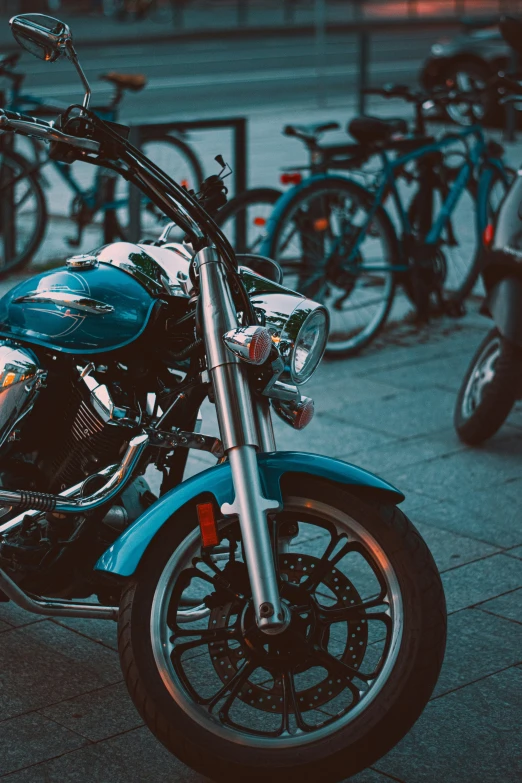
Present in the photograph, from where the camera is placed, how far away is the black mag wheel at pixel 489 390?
5.02 meters

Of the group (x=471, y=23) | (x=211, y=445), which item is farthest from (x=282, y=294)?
(x=471, y=23)

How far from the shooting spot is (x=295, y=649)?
2.65 m

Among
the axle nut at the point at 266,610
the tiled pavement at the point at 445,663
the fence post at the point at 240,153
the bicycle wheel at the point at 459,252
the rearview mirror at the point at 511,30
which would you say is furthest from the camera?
the fence post at the point at 240,153

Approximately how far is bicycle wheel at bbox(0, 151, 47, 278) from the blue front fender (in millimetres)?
5734

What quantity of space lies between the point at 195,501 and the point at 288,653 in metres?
0.38

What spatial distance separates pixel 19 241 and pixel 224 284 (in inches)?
245

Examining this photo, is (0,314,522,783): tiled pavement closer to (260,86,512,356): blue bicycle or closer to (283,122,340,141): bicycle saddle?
(260,86,512,356): blue bicycle

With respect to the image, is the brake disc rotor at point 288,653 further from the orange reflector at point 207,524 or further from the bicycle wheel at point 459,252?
the bicycle wheel at point 459,252

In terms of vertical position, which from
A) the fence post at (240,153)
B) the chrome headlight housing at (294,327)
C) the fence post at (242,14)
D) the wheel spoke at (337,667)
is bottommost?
the fence post at (242,14)

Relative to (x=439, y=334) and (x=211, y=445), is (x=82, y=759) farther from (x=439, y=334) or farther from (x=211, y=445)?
(x=439, y=334)

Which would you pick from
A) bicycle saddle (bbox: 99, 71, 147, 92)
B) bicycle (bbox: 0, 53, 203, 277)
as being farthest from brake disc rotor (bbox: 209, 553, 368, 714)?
bicycle saddle (bbox: 99, 71, 147, 92)

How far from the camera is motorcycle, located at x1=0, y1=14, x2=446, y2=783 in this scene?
2580 millimetres

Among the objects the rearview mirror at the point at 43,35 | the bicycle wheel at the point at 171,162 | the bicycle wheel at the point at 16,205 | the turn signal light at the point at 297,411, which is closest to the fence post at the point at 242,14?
the bicycle wheel at the point at 171,162

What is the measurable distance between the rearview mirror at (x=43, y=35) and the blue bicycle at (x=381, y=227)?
3.78 m
